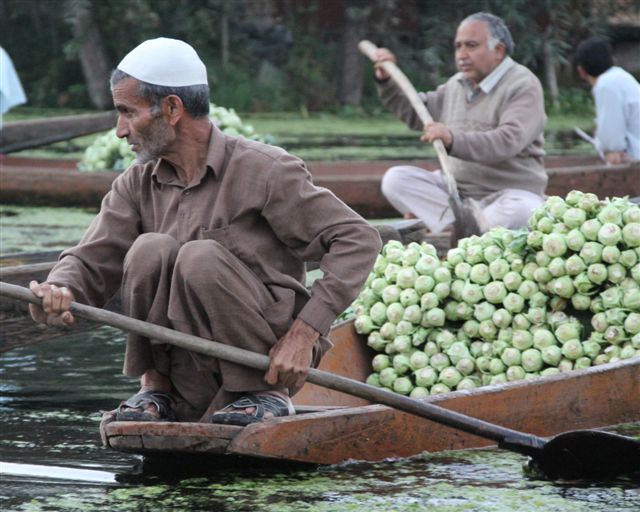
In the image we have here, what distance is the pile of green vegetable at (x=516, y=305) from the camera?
441cm

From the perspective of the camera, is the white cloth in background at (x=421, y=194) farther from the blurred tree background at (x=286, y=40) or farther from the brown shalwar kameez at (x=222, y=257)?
the blurred tree background at (x=286, y=40)

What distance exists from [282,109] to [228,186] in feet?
47.9

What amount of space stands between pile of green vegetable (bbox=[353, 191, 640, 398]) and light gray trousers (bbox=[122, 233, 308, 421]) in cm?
96

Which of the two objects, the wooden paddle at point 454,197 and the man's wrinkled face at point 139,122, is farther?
the wooden paddle at point 454,197

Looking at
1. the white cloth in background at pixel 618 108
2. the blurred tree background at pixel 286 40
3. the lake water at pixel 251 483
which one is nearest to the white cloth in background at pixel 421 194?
the white cloth in background at pixel 618 108

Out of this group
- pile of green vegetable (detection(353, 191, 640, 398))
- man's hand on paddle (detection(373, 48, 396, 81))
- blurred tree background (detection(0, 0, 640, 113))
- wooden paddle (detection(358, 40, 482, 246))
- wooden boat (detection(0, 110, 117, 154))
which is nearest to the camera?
pile of green vegetable (detection(353, 191, 640, 398))

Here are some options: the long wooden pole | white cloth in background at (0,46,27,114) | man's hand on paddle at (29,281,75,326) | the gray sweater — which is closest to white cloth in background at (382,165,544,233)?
the gray sweater

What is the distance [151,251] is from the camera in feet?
11.8

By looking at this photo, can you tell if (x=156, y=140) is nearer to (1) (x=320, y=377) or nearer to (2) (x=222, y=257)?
(2) (x=222, y=257)

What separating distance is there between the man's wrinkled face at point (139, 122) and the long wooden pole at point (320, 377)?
0.46 m

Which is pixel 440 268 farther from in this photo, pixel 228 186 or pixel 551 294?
pixel 228 186

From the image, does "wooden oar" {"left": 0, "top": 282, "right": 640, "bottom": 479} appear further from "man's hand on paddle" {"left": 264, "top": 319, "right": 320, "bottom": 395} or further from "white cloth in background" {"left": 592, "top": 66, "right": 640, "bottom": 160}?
"white cloth in background" {"left": 592, "top": 66, "right": 640, "bottom": 160}

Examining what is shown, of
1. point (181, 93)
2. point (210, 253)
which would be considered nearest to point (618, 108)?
point (181, 93)

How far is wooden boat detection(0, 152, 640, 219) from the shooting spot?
Answer: 817cm
